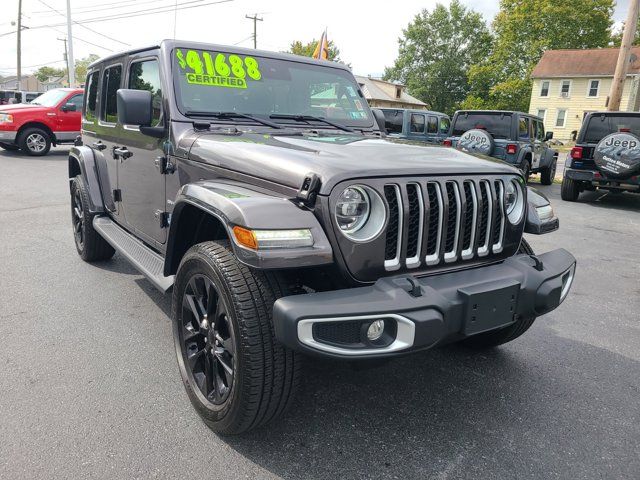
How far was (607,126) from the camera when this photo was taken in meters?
9.25

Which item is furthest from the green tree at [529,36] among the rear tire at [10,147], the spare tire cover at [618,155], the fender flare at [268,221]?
the fender flare at [268,221]

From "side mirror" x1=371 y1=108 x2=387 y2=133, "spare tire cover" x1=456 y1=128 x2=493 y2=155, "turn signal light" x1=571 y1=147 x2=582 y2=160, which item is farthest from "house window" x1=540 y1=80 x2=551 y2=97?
"side mirror" x1=371 y1=108 x2=387 y2=133

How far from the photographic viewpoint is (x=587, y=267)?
5.46 metres

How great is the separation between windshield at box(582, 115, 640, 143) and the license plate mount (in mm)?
8457

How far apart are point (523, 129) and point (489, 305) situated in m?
10.4

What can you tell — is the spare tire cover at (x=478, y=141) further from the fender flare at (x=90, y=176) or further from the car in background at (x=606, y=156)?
the fender flare at (x=90, y=176)

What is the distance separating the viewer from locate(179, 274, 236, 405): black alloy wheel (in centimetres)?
225

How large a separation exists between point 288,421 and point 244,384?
55 cm

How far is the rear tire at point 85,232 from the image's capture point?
455cm

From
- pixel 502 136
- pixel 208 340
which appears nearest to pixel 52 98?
pixel 502 136

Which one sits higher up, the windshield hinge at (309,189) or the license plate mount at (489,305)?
the windshield hinge at (309,189)

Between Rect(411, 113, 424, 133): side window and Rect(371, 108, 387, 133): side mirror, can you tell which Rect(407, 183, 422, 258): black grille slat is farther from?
Rect(411, 113, 424, 133): side window

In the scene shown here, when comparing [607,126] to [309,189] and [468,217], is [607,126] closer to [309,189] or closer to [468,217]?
[468,217]

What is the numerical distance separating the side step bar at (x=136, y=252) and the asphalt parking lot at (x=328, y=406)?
497 millimetres
